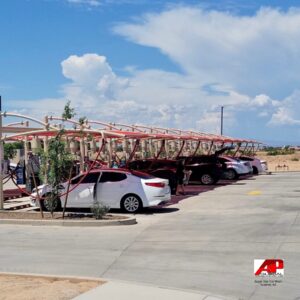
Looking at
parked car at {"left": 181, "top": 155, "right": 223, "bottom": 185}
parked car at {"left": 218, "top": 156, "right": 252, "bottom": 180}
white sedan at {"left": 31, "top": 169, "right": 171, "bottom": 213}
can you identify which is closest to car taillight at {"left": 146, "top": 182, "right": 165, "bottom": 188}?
white sedan at {"left": 31, "top": 169, "right": 171, "bottom": 213}

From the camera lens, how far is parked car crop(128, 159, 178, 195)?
23.8 m

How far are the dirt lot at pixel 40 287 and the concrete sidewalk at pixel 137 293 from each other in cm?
24

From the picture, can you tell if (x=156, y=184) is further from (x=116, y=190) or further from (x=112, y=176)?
(x=112, y=176)

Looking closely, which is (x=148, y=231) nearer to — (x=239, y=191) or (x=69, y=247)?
(x=69, y=247)

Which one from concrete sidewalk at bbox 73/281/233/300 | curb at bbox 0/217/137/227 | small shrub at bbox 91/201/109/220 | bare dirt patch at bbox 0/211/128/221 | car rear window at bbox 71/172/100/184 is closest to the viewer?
concrete sidewalk at bbox 73/281/233/300

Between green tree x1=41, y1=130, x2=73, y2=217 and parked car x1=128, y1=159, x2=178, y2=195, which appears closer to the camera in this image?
green tree x1=41, y1=130, x2=73, y2=217

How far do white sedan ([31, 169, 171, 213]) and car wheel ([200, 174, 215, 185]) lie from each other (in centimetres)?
1201

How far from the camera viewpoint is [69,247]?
12266mm

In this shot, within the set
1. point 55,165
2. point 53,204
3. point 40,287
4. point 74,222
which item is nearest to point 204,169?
point 53,204

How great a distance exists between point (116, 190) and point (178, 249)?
22.4ft

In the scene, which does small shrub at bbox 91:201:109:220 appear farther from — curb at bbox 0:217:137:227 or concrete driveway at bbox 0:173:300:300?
concrete driveway at bbox 0:173:300:300

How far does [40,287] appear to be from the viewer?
8539mm

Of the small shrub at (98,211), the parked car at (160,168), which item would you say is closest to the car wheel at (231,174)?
the parked car at (160,168)

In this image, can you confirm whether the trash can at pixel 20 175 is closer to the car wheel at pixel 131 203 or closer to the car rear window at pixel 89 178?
the car rear window at pixel 89 178
